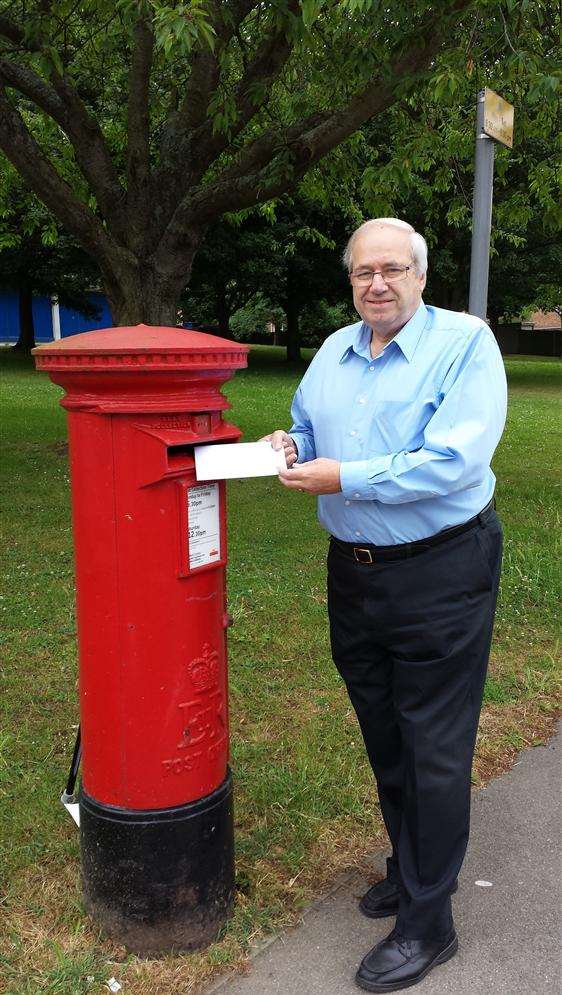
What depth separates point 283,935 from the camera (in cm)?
Answer: 254

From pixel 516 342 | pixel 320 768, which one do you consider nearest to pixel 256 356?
pixel 516 342

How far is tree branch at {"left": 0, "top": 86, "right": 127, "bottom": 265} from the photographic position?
6.72m

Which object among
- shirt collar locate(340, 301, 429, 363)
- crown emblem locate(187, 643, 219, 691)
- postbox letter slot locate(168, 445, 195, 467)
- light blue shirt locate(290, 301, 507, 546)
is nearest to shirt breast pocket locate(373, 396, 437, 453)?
light blue shirt locate(290, 301, 507, 546)

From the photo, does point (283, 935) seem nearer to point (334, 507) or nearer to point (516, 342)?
point (334, 507)

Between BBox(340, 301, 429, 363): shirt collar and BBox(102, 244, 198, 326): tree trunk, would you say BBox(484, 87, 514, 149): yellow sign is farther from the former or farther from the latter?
BBox(102, 244, 198, 326): tree trunk

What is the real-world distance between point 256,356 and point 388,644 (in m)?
28.8

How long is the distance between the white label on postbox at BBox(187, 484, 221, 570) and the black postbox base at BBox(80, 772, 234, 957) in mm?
686

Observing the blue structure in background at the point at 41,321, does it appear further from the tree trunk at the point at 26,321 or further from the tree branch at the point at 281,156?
the tree branch at the point at 281,156

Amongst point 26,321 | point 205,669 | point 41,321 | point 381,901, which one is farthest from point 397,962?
point 41,321

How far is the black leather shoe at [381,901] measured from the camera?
2637mm

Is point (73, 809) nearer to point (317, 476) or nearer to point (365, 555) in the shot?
point (365, 555)

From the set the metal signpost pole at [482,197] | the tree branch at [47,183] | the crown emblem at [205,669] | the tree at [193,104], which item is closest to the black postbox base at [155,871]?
the crown emblem at [205,669]

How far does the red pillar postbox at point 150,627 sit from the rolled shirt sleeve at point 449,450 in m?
0.43

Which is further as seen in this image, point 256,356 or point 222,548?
point 256,356
